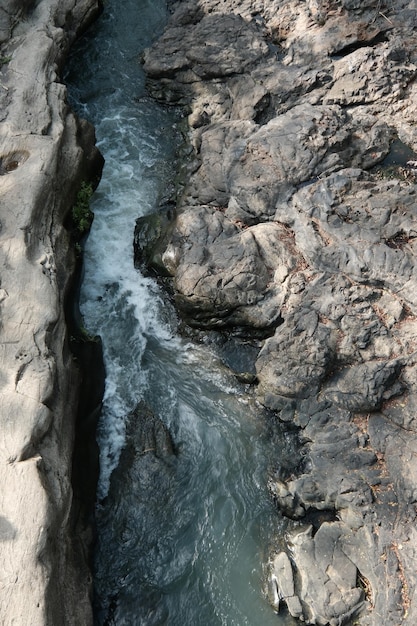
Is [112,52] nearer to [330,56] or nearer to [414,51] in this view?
[330,56]

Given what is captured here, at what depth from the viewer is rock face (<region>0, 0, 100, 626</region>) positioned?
6426mm

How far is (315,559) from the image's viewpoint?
27.0 ft

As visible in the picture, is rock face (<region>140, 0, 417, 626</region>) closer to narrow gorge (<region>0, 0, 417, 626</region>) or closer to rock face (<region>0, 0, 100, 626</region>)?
narrow gorge (<region>0, 0, 417, 626</region>)

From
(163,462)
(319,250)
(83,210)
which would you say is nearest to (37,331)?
(163,462)

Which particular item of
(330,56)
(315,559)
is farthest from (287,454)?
(330,56)

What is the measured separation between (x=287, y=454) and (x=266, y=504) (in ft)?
2.92

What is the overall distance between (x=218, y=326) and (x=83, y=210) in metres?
3.67

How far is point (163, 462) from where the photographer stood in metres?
8.98

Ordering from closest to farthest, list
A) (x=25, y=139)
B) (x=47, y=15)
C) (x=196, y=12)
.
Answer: (x=25, y=139) < (x=47, y=15) < (x=196, y=12)

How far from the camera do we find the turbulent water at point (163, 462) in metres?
8.08

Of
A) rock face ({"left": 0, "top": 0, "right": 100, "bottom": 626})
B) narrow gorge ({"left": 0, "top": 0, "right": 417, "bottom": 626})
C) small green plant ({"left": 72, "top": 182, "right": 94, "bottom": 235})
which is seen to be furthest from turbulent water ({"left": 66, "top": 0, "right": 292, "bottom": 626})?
rock face ({"left": 0, "top": 0, "right": 100, "bottom": 626})

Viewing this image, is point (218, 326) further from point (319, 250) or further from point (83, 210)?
point (83, 210)

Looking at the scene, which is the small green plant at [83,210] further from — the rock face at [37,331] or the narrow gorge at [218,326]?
the rock face at [37,331]

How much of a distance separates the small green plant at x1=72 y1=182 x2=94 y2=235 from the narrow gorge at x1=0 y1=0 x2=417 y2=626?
69mm
